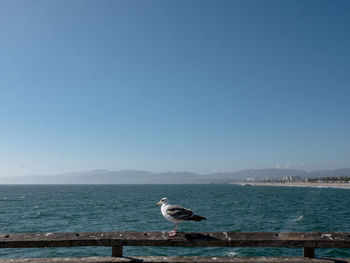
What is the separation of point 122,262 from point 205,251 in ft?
50.7

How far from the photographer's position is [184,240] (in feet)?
16.3

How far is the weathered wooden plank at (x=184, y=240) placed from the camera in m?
4.82

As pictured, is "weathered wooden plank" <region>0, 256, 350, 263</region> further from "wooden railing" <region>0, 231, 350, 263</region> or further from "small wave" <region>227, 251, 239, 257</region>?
"small wave" <region>227, 251, 239, 257</region>

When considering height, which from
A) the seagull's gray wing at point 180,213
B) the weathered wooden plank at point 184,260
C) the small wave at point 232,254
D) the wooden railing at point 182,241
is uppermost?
→ the seagull's gray wing at point 180,213

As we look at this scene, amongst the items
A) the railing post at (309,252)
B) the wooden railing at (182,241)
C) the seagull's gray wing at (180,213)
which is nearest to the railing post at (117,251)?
the wooden railing at (182,241)

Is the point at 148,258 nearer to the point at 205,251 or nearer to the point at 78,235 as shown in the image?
the point at 78,235

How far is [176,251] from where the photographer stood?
755 inches

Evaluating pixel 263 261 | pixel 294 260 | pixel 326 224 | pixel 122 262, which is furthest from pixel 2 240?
pixel 326 224

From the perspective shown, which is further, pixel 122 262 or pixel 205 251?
pixel 205 251

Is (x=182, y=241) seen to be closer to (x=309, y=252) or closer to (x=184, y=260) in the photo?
(x=184, y=260)

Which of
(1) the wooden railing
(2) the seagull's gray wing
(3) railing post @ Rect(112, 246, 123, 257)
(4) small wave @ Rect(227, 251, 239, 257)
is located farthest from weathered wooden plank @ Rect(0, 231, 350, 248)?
(4) small wave @ Rect(227, 251, 239, 257)

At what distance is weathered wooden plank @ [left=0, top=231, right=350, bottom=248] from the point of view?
482cm

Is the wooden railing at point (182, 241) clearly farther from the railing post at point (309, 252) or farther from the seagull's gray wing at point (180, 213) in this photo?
the seagull's gray wing at point (180, 213)

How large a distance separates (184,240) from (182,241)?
0.04 meters
